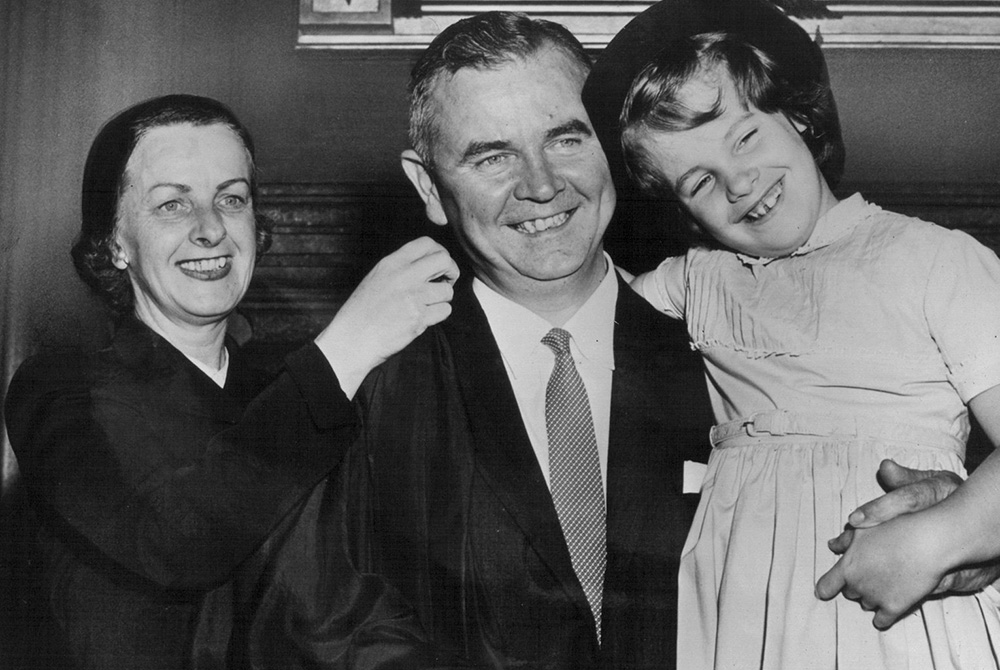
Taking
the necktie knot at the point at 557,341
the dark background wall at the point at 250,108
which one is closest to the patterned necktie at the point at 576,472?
the necktie knot at the point at 557,341

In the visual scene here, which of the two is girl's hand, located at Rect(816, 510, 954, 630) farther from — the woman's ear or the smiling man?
the woman's ear

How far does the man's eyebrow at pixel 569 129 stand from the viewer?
1.78m

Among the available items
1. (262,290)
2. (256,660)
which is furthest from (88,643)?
(262,290)

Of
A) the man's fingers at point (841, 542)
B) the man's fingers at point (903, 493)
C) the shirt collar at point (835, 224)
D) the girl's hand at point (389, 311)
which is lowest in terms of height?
the man's fingers at point (841, 542)

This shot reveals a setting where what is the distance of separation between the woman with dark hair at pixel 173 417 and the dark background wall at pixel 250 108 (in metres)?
0.12

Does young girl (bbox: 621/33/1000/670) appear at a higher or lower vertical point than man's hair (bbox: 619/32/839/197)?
lower

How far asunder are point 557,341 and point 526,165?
30 centimetres

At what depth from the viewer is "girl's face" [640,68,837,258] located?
1.62m

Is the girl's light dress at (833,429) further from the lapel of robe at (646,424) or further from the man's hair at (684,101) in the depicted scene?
the man's hair at (684,101)

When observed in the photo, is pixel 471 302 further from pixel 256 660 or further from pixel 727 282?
pixel 256 660

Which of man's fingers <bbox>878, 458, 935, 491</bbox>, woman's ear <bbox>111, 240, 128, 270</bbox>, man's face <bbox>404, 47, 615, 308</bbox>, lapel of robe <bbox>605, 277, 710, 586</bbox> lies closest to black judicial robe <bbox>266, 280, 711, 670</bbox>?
lapel of robe <bbox>605, 277, 710, 586</bbox>

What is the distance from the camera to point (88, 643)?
66.9 inches

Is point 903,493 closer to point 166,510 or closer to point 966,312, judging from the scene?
point 966,312

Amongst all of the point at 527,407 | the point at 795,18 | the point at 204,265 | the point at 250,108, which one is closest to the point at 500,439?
the point at 527,407
